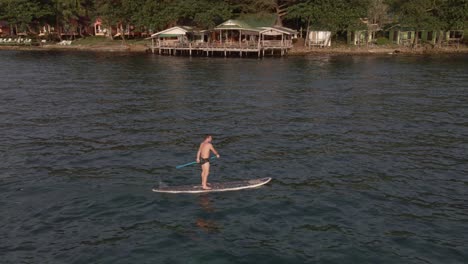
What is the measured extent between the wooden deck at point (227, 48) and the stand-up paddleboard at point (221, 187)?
5753 centimetres

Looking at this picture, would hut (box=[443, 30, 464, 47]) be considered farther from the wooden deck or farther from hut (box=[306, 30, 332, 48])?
the wooden deck

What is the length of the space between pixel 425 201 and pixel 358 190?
2705 mm

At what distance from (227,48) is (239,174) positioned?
193 feet

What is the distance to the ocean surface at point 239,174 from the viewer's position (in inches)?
578

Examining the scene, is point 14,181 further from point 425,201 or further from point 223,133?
point 425,201

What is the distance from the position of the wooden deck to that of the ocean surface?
32462 mm

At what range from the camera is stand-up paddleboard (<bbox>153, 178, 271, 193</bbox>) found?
18.6 metres

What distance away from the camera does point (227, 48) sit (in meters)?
77.3

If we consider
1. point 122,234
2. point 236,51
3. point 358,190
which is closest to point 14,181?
point 122,234

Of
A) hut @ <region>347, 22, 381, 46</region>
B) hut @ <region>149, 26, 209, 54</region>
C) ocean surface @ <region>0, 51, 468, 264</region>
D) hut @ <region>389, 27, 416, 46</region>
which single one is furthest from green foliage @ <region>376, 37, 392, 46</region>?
ocean surface @ <region>0, 51, 468, 264</region>

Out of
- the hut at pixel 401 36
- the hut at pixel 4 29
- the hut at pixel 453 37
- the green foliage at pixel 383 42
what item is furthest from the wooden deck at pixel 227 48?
the hut at pixel 4 29

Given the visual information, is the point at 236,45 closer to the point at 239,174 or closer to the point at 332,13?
the point at 332,13

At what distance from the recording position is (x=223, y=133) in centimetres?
2827

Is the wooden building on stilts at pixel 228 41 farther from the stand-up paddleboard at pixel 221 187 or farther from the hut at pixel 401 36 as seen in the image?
the stand-up paddleboard at pixel 221 187
